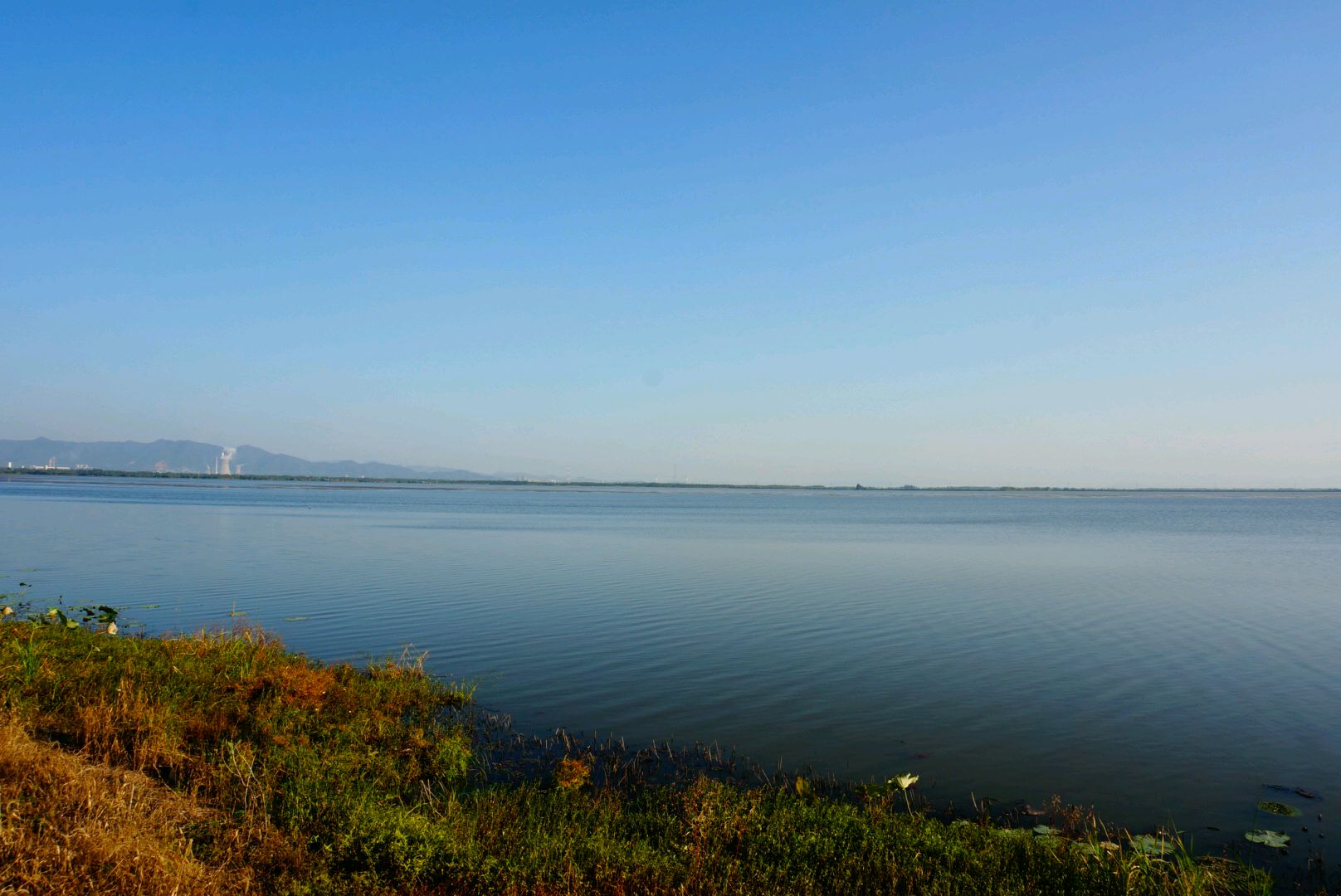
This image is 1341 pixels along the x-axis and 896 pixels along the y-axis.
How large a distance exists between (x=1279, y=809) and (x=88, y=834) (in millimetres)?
12018

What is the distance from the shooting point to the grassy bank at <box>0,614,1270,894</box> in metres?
6.80

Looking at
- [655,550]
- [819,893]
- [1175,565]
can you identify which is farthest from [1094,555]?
[819,893]

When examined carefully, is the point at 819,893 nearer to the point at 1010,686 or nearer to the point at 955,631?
the point at 1010,686

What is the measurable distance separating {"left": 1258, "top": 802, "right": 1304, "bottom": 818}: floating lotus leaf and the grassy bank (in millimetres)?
2085

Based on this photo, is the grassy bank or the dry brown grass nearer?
the dry brown grass

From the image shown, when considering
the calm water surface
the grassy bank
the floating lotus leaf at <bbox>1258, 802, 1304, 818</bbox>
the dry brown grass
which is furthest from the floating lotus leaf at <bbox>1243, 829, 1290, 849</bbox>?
A: the dry brown grass

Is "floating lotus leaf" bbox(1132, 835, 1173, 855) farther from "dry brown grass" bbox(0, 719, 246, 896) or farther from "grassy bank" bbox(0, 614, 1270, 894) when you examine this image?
"dry brown grass" bbox(0, 719, 246, 896)

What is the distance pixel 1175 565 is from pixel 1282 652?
66.3ft

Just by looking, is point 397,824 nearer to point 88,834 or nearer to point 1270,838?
point 88,834

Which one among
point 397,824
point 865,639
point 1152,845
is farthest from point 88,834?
point 865,639

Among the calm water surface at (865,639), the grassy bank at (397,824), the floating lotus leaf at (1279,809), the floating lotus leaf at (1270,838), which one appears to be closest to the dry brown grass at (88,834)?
the grassy bank at (397,824)

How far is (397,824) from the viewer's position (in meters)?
7.67

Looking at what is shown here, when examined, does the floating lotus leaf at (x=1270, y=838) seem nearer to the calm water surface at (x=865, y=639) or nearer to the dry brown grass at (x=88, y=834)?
the calm water surface at (x=865, y=639)

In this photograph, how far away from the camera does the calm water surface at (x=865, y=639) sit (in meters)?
11.9
